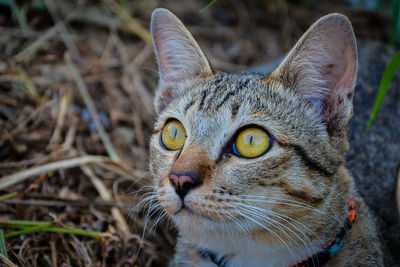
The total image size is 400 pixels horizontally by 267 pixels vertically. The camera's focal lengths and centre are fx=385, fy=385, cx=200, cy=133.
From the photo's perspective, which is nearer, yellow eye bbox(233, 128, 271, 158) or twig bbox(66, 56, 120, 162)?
yellow eye bbox(233, 128, 271, 158)

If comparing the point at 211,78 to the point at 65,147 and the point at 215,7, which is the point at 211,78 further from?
the point at 215,7

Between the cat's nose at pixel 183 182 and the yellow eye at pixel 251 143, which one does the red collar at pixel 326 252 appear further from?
the cat's nose at pixel 183 182

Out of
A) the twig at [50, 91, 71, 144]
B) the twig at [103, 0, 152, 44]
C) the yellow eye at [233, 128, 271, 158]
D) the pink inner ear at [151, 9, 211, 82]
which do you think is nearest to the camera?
the yellow eye at [233, 128, 271, 158]

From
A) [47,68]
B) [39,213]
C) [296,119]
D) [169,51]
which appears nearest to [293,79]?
[296,119]

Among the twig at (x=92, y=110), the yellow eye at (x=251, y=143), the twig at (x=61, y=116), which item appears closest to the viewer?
the yellow eye at (x=251, y=143)

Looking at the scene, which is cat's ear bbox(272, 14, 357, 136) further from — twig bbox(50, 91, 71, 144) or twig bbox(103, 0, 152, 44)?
twig bbox(103, 0, 152, 44)

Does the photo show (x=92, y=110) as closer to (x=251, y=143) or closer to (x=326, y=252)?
(x=251, y=143)

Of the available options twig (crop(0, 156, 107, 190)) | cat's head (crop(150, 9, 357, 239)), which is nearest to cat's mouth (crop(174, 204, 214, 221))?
cat's head (crop(150, 9, 357, 239))

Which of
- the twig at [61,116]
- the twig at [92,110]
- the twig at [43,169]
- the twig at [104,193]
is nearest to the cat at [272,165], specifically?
the twig at [104,193]
